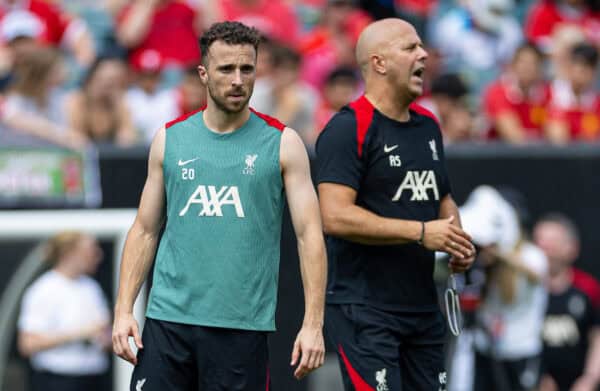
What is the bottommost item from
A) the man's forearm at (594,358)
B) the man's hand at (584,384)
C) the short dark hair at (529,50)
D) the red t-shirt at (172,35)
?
the man's hand at (584,384)

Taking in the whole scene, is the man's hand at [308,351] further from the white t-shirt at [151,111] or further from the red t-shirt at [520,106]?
the red t-shirt at [520,106]

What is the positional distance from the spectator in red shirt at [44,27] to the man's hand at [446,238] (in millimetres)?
5450

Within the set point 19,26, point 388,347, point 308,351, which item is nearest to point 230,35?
point 308,351

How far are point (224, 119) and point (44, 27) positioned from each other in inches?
233

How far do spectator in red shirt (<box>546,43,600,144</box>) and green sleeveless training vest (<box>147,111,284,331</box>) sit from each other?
578 centimetres

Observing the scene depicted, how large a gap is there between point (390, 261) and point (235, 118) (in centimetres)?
121

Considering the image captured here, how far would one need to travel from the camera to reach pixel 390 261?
6594 millimetres

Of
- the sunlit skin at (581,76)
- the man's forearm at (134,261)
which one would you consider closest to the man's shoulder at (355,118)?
the man's forearm at (134,261)

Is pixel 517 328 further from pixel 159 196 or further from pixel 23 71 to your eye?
pixel 159 196

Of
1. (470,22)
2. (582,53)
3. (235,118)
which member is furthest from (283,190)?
(470,22)

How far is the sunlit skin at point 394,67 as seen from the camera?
659 cm

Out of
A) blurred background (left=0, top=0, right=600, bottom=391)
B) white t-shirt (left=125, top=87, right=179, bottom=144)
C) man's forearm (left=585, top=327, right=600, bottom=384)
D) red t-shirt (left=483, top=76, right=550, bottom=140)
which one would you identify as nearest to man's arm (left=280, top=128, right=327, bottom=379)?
blurred background (left=0, top=0, right=600, bottom=391)

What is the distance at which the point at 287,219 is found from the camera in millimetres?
10180

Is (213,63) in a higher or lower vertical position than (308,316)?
higher
